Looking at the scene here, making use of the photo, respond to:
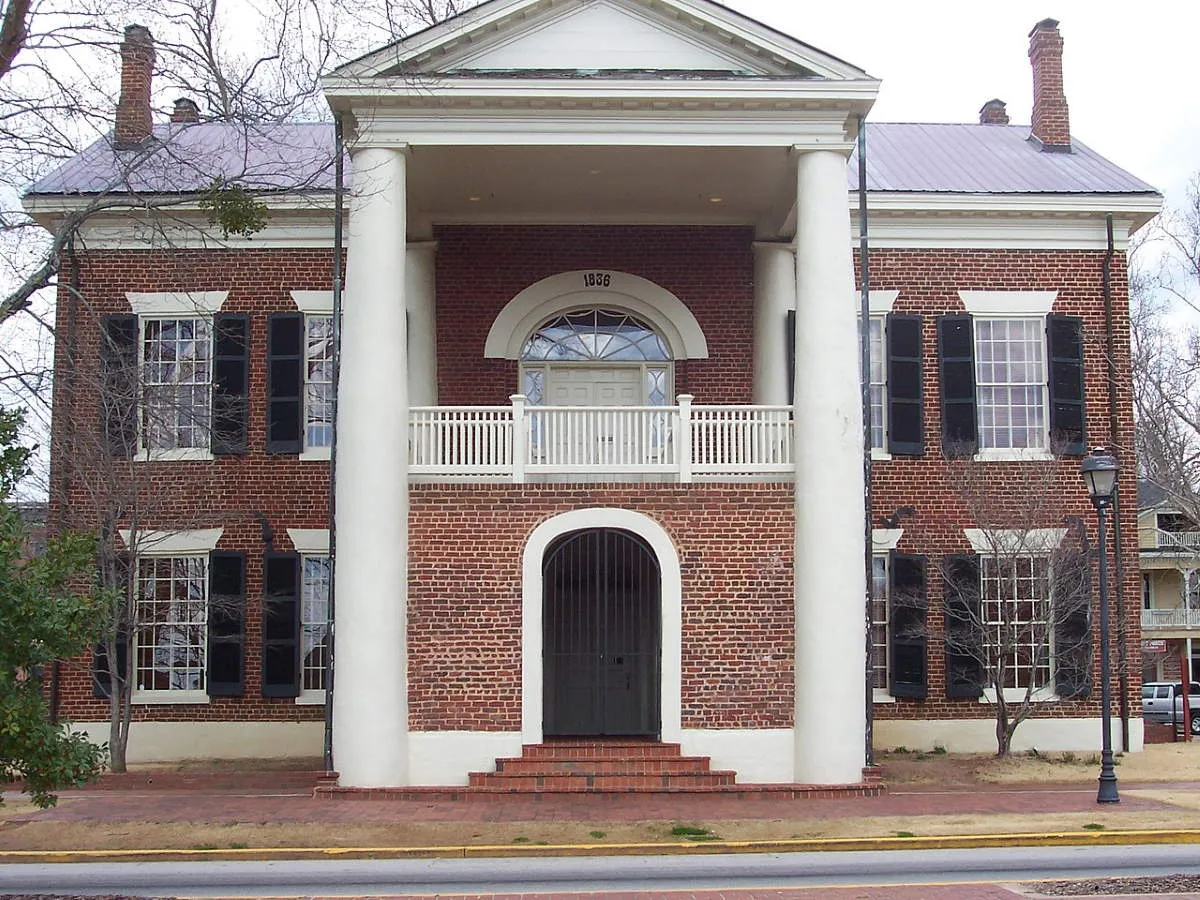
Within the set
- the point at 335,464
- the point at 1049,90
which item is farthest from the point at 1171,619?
the point at 335,464

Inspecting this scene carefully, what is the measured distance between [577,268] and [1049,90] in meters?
9.70

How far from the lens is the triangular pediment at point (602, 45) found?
54.9 ft

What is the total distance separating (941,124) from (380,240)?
13067 mm

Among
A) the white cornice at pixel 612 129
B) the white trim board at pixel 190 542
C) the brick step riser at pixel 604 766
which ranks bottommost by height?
the brick step riser at pixel 604 766

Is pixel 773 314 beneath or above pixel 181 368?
above

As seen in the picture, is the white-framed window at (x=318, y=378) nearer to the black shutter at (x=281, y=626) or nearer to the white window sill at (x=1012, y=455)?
the black shutter at (x=281, y=626)

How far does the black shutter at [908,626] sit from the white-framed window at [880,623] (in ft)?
0.49

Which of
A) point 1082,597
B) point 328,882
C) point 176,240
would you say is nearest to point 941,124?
point 1082,597

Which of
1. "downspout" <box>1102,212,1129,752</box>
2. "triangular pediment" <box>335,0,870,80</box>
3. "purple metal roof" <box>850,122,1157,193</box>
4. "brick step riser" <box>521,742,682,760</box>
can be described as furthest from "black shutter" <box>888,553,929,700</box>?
"triangular pediment" <box>335,0,870,80</box>

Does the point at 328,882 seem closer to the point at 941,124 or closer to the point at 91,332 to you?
the point at 91,332

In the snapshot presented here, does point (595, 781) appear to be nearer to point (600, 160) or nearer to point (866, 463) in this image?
point (866, 463)

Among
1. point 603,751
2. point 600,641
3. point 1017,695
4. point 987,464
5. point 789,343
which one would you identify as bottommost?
point 603,751

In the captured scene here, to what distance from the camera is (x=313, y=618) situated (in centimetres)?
2078

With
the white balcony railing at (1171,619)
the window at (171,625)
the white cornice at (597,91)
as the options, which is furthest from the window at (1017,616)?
the white balcony railing at (1171,619)
